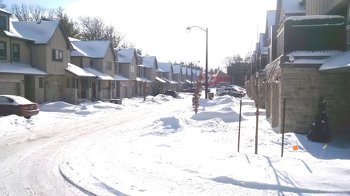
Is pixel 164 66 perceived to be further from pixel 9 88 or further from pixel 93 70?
pixel 9 88

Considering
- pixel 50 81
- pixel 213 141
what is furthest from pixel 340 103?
pixel 50 81

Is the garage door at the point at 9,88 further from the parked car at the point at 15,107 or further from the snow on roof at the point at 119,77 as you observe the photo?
the snow on roof at the point at 119,77

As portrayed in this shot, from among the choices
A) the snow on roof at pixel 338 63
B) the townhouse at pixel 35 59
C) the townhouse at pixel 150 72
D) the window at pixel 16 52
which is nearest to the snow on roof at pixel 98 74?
the townhouse at pixel 35 59

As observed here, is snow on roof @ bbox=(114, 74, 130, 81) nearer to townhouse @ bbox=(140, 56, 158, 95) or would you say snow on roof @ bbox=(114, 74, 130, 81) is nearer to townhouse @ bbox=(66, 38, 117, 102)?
townhouse @ bbox=(66, 38, 117, 102)

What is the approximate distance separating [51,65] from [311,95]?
25.8m

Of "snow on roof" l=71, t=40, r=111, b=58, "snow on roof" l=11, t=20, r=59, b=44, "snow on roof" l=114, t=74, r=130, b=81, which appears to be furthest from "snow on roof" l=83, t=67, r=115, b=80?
"snow on roof" l=11, t=20, r=59, b=44

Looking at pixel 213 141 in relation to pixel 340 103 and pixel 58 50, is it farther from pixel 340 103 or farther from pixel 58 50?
pixel 58 50

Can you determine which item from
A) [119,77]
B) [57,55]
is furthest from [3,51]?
[119,77]

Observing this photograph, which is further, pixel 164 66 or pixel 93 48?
pixel 164 66

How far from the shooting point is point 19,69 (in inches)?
1235

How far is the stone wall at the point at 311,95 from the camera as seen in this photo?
16.0 m

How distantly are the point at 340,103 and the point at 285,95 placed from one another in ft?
7.16

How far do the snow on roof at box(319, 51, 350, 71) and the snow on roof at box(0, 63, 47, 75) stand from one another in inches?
892

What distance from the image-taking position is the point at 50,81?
3675cm
